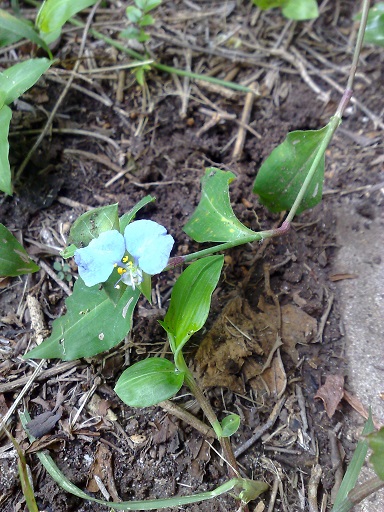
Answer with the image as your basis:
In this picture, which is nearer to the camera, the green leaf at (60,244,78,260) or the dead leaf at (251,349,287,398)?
the green leaf at (60,244,78,260)

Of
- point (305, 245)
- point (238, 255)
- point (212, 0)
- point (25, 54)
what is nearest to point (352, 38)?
point (212, 0)

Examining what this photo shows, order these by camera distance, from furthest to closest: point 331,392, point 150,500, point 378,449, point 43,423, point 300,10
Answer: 1. point 300,10
2. point 331,392
3. point 43,423
4. point 150,500
5. point 378,449

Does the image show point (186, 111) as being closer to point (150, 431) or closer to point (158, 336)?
point (158, 336)

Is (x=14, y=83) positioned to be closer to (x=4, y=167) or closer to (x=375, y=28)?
(x=4, y=167)

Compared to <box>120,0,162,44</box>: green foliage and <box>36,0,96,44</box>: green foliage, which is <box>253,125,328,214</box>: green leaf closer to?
<box>120,0,162,44</box>: green foliage

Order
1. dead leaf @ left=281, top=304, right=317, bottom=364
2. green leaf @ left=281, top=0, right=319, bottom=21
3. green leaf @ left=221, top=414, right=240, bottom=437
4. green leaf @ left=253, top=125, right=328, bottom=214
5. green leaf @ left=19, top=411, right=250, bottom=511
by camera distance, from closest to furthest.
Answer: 1. green leaf @ left=19, top=411, right=250, bottom=511
2. green leaf @ left=221, top=414, right=240, bottom=437
3. dead leaf @ left=281, top=304, right=317, bottom=364
4. green leaf @ left=253, top=125, right=328, bottom=214
5. green leaf @ left=281, top=0, right=319, bottom=21

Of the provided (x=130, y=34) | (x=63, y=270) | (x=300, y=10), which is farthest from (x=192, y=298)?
(x=300, y=10)

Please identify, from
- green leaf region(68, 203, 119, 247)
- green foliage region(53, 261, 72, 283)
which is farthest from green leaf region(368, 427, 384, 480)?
green foliage region(53, 261, 72, 283)
